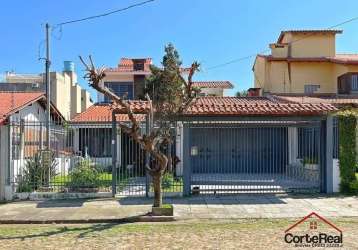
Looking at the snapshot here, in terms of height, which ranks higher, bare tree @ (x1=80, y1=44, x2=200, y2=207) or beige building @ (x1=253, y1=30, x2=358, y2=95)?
beige building @ (x1=253, y1=30, x2=358, y2=95)

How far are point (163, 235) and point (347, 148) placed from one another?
8.69m

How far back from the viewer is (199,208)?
512 inches

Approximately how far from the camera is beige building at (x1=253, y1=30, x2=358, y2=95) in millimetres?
29734

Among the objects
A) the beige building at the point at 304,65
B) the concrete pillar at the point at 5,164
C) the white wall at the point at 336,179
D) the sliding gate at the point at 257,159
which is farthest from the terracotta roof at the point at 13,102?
the beige building at the point at 304,65

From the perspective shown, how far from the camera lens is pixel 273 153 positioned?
1694 cm

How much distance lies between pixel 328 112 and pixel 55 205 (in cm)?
934

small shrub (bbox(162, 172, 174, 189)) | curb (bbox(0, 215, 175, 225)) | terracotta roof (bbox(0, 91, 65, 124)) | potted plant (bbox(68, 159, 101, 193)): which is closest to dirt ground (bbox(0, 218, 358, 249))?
curb (bbox(0, 215, 175, 225))

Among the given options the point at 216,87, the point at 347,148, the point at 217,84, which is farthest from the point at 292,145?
the point at 217,84

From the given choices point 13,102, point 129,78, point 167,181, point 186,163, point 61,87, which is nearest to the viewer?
point 186,163

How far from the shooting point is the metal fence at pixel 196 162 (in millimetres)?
15398

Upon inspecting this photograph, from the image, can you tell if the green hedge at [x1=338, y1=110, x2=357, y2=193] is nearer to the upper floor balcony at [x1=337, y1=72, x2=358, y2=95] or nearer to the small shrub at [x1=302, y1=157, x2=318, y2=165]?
the small shrub at [x1=302, y1=157, x2=318, y2=165]

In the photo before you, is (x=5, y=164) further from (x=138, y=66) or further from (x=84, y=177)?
(x=138, y=66)

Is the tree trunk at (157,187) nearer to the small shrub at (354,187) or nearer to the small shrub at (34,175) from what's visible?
the small shrub at (34,175)

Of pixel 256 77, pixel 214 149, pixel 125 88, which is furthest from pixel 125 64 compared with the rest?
pixel 214 149
